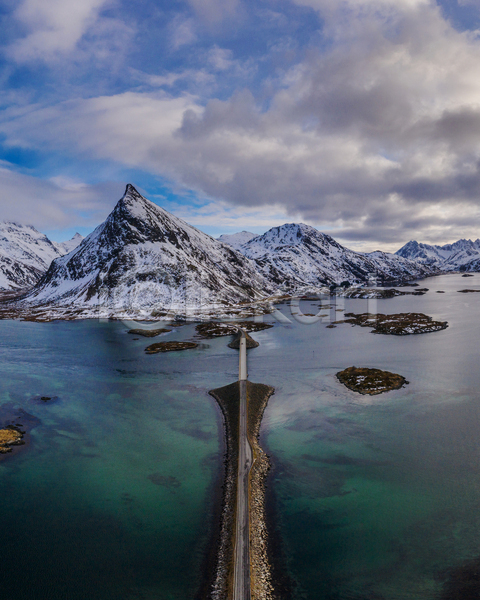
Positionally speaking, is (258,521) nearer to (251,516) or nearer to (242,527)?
(251,516)

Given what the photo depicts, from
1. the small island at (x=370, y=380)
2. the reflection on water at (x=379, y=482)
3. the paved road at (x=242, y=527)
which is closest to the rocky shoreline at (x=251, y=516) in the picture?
the paved road at (x=242, y=527)

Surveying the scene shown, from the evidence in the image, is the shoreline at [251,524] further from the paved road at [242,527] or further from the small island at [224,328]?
the small island at [224,328]

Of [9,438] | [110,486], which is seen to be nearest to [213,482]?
[110,486]

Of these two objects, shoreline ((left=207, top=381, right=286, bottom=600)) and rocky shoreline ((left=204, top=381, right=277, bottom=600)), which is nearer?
shoreline ((left=207, top=381, right=286, bottom=600))

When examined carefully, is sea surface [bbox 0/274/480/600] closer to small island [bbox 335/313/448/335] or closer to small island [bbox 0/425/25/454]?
small island [bbox 0/425/25/454]

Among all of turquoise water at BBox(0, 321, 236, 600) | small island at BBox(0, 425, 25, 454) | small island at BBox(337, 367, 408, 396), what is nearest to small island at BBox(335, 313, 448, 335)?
small island at BBox(337, 367, 408, 396)
